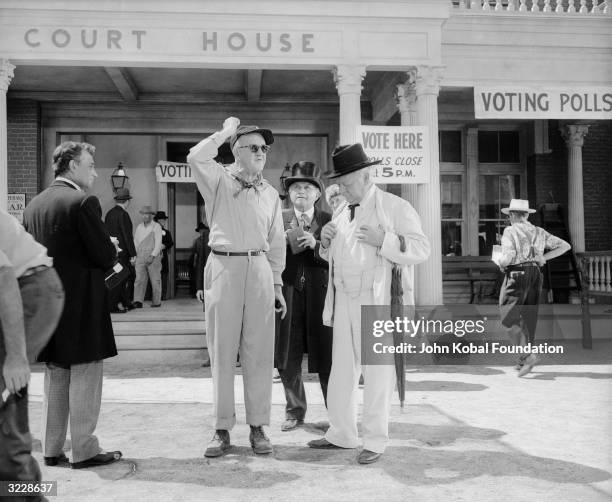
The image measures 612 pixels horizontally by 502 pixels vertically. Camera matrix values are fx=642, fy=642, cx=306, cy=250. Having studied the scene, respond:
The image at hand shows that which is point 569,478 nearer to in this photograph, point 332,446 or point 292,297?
point 332,446

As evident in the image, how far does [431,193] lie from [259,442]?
236 inches

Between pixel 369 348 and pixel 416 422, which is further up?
pixel 369 348

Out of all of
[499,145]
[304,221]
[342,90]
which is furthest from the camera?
[499,145]

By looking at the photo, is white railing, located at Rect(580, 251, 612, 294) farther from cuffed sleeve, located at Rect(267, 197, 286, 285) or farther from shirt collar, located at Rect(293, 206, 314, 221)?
cuffed sleeve, located at Rect(267, 197, 286, 285)

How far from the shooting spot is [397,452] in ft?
13.5

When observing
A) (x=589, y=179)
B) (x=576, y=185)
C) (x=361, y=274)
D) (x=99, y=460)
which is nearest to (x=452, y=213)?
(x=576, y=185)

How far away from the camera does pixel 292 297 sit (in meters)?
5.09

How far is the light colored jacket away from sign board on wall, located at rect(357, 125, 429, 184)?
4.69m

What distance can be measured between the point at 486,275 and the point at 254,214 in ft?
31.1

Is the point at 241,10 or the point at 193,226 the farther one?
the point at 193,226

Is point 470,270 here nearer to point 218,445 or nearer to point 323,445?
point 323,445

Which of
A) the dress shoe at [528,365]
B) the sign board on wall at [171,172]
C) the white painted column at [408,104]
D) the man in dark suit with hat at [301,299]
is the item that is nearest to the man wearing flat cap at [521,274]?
the dress shoe at [528,365]

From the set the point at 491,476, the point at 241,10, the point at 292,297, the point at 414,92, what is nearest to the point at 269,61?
the point at 241,10

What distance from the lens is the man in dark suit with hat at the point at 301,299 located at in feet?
16.2
